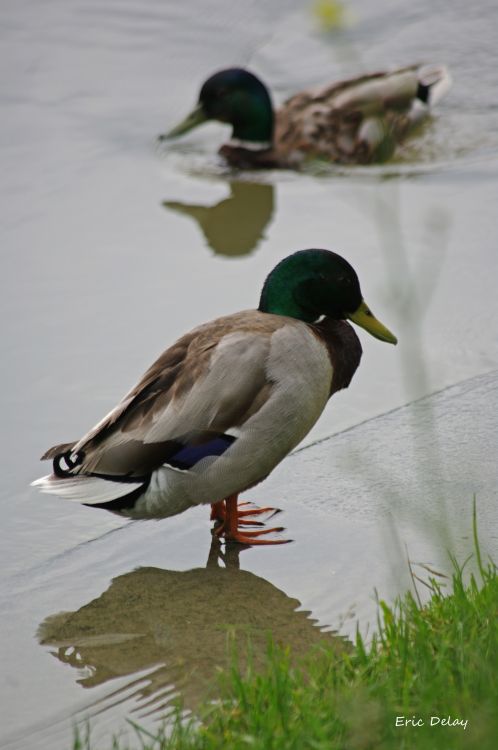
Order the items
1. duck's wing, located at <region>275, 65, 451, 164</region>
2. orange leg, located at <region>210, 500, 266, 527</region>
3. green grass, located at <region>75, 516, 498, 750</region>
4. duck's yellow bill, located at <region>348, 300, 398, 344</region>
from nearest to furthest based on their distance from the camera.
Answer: green grass, located at <region>75, 516, 498, 750</region>
orange leg, located at <region>210, 500, 266, 527</region>
duck's yellow bill, located at <region>348, 300, 398, 344</region>
duck's wing, located at <region>275, 65, 451, 164</region>

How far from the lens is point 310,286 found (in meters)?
4.44

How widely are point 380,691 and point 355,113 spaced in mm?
5573

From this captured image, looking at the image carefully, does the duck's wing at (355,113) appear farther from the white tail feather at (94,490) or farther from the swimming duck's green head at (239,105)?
the white tail feather at (94,490)

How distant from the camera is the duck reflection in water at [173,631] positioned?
347 cm

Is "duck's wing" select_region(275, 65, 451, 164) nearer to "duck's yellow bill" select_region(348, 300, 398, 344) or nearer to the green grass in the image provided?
"duck's yellow bill" select_region(348, 300, 398, 344)

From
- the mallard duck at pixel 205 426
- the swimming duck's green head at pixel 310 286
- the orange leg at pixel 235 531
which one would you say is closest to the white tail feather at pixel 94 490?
the mallard duck at pixel 205 426

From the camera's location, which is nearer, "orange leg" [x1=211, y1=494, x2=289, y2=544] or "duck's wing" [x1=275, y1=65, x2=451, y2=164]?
"orange leg" [x1=211, y1=494, x2=289, y2=544]

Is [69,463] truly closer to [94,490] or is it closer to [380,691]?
[94,490]

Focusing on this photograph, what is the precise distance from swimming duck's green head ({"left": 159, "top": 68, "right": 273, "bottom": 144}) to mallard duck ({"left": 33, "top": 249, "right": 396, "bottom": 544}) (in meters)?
4.08

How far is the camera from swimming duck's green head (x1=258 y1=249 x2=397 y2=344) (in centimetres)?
444

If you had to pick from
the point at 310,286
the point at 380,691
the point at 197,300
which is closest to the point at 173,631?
the point at 380,691

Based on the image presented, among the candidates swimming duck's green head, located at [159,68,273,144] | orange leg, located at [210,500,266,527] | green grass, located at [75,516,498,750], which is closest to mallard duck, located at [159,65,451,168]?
swimming duck's green head, located at [159,68,273,144]

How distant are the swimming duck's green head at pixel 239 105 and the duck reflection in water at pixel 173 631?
448cm

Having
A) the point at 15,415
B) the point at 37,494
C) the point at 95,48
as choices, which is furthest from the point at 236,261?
the point at 95,48
